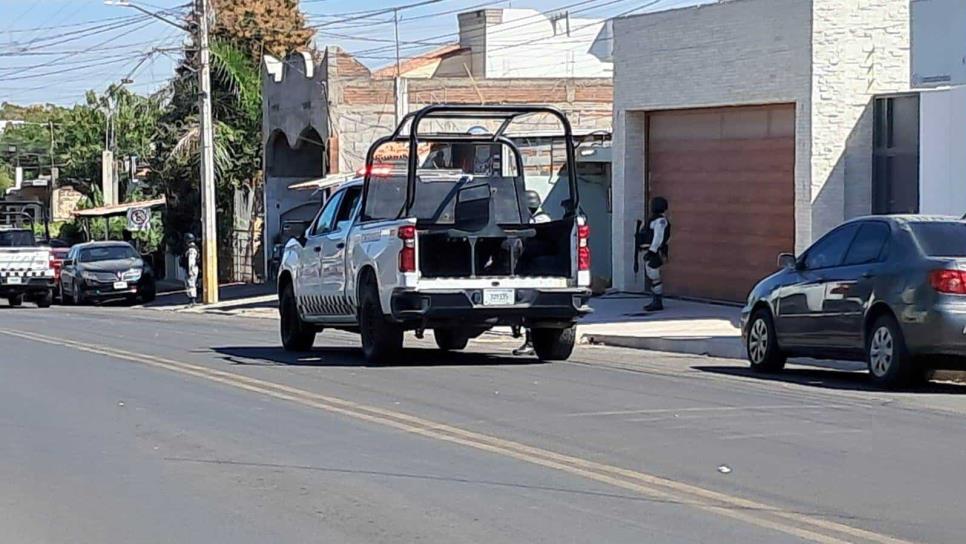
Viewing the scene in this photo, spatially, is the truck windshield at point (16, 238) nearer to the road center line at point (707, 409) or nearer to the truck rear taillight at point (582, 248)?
the truck rear taillight at point (582, 248)

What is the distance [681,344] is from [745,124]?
6.01m

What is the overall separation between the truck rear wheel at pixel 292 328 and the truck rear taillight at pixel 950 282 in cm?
817

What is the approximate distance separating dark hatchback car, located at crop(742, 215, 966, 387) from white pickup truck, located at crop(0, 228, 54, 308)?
24.0 metres

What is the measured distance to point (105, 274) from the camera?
3828 cm

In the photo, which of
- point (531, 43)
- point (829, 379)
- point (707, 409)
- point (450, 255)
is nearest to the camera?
point (707, 409)

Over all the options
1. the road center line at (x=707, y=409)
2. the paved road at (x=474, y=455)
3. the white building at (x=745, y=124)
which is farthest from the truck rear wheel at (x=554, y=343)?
the white building at (x=745, y=124)

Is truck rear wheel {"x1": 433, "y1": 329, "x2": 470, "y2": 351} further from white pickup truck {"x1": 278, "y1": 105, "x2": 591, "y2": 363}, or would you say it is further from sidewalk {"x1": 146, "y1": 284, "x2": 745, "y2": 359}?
sidewalk {"x1": 146, "y1": 284, "x2": 745, "y2": 359}

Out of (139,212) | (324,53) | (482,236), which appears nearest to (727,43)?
(482,236)

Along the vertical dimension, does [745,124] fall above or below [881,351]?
above

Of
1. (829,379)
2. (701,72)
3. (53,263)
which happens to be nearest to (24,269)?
(53,263)

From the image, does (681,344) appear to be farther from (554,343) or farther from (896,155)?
(896,155)

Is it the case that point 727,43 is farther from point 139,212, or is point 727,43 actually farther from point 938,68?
point 139,212

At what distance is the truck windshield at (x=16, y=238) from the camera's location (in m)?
36.5

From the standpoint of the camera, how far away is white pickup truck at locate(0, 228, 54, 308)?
117 ft
